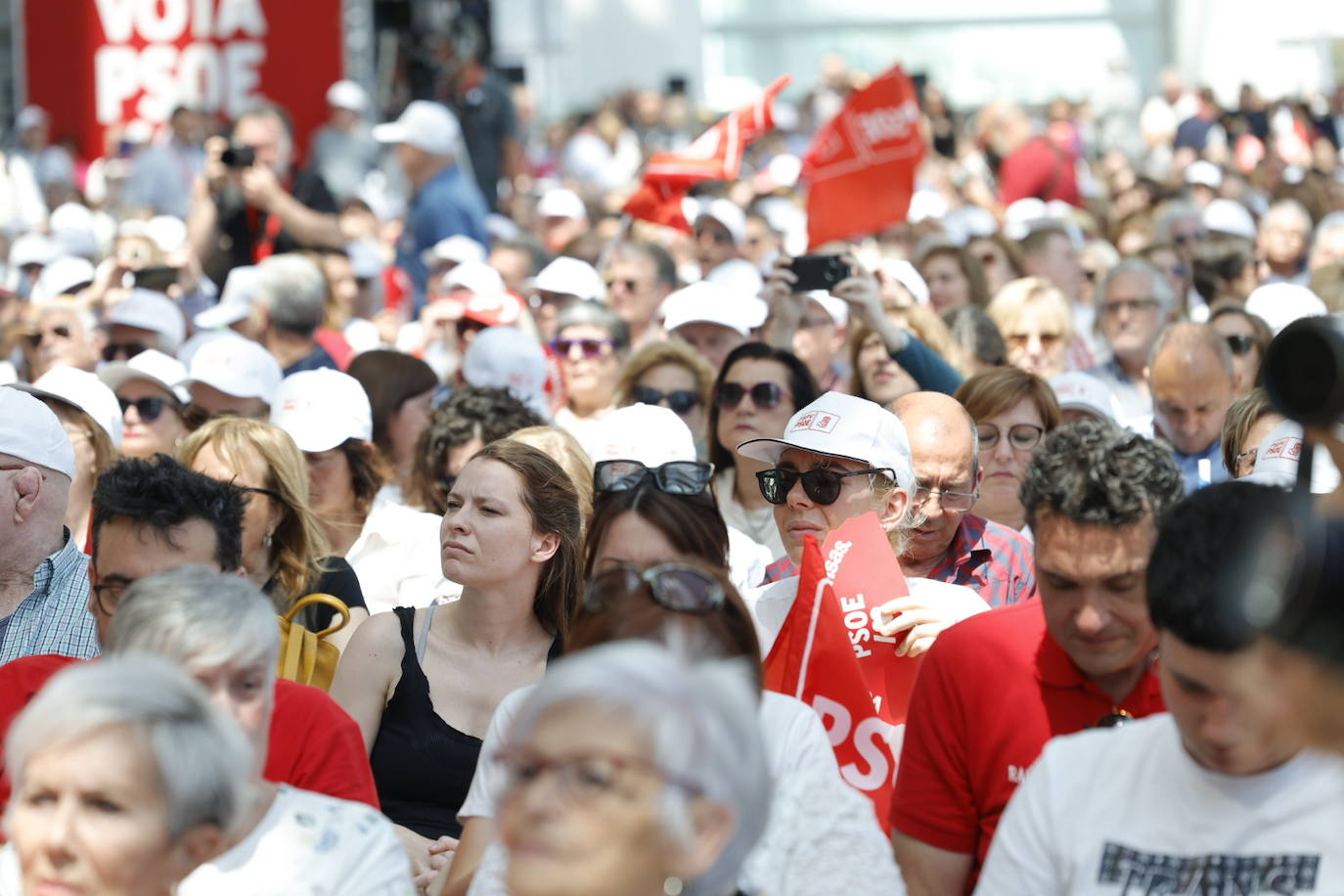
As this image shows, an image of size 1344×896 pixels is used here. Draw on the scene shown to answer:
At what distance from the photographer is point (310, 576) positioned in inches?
210

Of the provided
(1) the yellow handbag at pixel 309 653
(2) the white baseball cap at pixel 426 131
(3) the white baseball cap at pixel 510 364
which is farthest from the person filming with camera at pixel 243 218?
(1) the yellow handbag at pixel 309 653

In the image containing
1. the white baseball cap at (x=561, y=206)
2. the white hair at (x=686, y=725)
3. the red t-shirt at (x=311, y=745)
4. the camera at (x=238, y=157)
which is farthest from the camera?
the white baseball cap at (x=561, y=206)

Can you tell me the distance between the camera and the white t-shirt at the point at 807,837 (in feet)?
9.94

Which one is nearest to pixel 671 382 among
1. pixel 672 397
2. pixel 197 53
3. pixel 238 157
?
pixel 672 397

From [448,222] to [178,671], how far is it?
897cm

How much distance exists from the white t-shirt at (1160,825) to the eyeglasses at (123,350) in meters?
6.30

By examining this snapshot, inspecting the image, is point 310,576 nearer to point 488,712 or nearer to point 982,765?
point 488,712

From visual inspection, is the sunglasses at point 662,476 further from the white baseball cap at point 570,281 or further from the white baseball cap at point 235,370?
the white baseball cap at point 570,281

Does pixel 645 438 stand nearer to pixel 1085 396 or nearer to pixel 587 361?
pixel 1085 396

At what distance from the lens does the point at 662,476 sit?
4.60 m

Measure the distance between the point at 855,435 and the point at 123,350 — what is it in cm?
463

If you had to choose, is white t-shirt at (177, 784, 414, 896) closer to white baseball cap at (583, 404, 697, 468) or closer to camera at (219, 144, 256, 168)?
white baseball cap at (583, 404, 697, 468)

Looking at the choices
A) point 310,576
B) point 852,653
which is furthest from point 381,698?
point 852,653

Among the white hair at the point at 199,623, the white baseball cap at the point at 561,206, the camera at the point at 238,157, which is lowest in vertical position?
the white baseball cap at the point at 561,206
